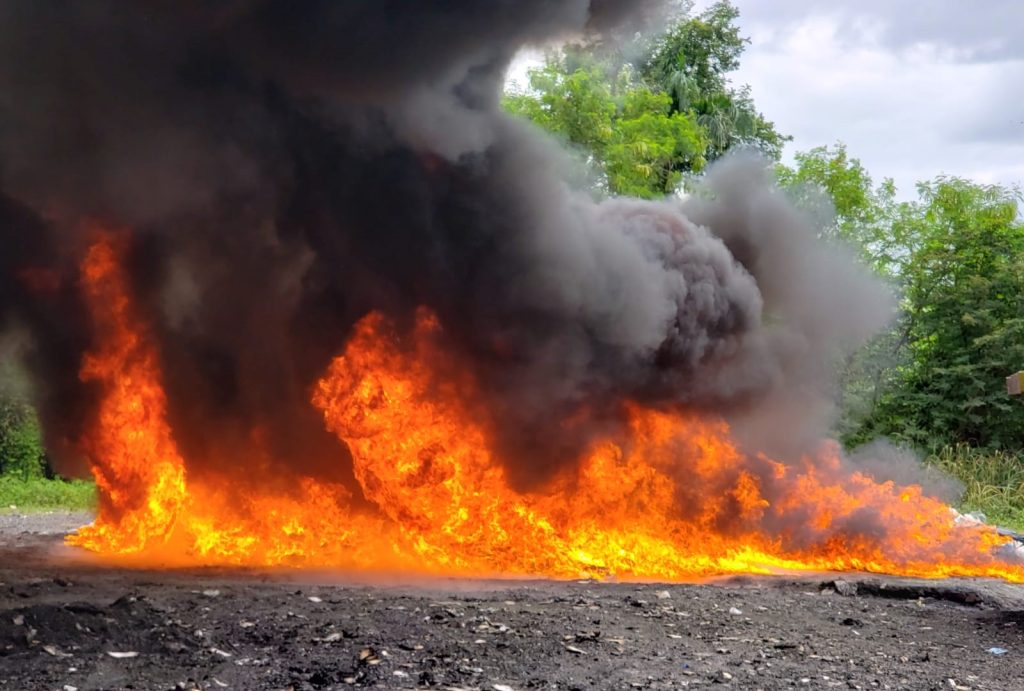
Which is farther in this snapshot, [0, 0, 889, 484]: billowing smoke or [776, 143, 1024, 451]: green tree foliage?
[776, 143, 1024, 451]: green tree foliage

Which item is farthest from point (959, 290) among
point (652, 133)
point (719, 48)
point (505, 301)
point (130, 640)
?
point (130, 640)

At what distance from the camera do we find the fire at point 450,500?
11680 mm

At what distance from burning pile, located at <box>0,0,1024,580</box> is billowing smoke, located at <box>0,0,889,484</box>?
33mm

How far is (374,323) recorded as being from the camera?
1220 cm

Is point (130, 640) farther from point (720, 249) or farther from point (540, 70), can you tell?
point (540, 70)

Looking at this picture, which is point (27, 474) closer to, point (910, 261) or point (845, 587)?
point (845, 587)

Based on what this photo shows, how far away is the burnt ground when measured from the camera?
6.65 metres

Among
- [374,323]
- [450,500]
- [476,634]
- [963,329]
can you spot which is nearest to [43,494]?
[374,323]

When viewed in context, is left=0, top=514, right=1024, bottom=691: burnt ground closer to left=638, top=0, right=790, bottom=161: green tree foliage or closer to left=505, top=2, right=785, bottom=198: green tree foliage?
left=505, top=2, right=785, bottom=198: green tree foliage

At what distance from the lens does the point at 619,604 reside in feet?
29.2

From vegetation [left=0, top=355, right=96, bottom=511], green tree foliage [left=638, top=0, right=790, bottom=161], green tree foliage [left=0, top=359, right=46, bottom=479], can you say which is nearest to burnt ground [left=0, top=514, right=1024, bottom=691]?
vegetation [left=0, top=355, right=96, bottom=511]

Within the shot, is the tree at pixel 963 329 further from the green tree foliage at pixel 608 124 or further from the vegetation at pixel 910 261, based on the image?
the green tree foliage at pixel 608 124

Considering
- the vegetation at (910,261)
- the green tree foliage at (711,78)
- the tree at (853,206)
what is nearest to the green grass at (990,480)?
the vegetation at (910,261)

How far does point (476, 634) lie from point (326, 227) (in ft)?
20.0
